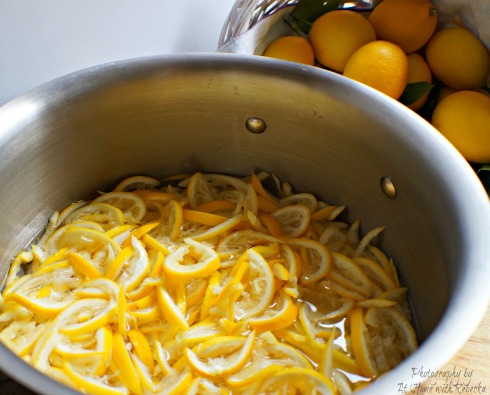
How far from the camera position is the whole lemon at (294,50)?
1342 millimetres

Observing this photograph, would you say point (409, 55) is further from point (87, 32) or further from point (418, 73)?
point (87, 32)

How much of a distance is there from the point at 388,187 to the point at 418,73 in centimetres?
35

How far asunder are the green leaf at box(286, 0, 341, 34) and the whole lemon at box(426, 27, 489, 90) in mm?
291

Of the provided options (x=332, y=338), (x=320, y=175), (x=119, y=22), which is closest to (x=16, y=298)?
(x=332, y=338)

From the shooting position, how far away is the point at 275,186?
4.58ft

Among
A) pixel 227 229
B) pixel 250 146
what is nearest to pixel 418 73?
pixel 250 146

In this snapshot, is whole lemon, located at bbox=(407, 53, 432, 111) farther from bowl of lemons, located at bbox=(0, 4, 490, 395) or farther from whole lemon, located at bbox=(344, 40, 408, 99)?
bowl of lemons, located at bbox=(0, 4, 490, 395)

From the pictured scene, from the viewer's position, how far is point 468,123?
1186 mm

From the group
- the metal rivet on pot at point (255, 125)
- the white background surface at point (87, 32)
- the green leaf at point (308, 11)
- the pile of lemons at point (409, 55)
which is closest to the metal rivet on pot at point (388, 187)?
the pile of lemons at point (409, 55)

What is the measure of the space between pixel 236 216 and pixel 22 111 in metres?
0.52

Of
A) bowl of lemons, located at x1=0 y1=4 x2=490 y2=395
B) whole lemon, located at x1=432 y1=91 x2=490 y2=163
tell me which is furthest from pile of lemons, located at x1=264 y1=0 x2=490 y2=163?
bowl of lemons, located at x1=0 y1=4 x2=490 y2=395

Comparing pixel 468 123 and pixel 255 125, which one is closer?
pixel 468 123

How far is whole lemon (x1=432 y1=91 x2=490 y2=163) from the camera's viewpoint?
1.17 metres

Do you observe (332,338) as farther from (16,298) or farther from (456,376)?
(16,298)
